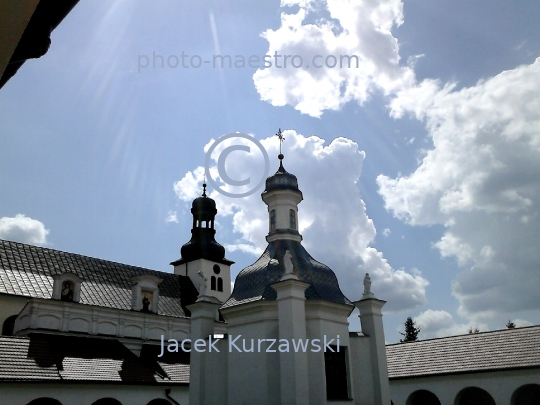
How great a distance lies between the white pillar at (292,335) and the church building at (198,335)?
0.03m

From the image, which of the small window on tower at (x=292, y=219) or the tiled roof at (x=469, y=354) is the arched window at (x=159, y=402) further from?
the tiled roof at (x=469, y=354)

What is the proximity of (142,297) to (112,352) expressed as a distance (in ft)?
23.1

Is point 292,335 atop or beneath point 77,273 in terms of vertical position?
beneath

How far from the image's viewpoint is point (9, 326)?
27.1 m

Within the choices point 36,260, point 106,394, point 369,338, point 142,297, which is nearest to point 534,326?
point 369,338

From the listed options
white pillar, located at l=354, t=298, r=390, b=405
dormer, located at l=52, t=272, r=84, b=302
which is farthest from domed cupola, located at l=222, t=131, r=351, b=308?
dormer, located at l=52, t=272, r=84, b=302

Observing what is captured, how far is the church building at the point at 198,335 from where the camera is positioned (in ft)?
48.0

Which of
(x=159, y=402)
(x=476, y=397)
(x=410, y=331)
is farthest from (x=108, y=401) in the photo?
(x=410, y=331)

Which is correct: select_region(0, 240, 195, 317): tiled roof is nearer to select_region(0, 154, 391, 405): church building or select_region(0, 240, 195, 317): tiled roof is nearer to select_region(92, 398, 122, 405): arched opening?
select_region(0, 154, 391, 405): church building

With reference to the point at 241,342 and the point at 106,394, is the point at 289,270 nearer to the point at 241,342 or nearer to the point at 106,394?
the point at 241,342

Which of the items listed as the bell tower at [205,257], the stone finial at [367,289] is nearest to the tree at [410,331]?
the bell tower at [205,257]

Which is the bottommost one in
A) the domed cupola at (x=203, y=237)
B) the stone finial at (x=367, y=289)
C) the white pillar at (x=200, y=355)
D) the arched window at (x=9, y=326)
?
the white pillar at (x=200, y=355)

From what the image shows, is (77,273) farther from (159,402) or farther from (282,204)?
(282,204)

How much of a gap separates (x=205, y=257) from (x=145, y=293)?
8.45m
